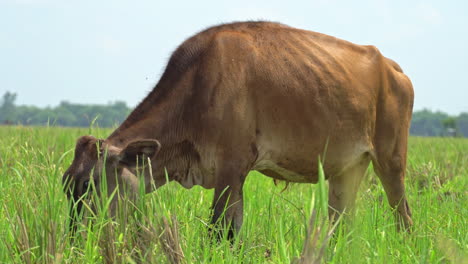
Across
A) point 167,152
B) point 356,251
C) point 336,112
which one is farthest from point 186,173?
point 356,251

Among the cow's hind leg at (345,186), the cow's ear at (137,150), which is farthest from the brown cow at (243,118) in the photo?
the cow's hind leg at (345,186)

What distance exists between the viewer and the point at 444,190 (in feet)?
20.2

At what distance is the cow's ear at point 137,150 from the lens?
13.0 feet

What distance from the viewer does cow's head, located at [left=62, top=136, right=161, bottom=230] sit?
3.98 metres

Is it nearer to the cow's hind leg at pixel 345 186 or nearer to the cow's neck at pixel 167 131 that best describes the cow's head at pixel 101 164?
the cow's neck at pixel 167 131

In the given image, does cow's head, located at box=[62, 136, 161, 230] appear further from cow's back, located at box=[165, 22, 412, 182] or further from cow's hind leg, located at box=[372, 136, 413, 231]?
cow's hind leg, located at box=[372, 136, 413, 231]

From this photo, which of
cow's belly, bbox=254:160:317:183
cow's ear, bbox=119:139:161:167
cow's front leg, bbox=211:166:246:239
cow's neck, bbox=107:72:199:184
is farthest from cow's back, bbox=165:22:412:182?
cow's ear, bbox=119:139:161:167

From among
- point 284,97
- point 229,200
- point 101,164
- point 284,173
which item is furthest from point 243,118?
point 101,164

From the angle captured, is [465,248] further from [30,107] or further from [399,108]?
[30,107]

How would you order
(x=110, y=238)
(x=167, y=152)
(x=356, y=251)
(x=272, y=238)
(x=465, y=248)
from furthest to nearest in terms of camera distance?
(x=167, y=152) < (x=272, y=238) < (x=465, y=248) < (x=110, y=238) < (x=356, y=251)

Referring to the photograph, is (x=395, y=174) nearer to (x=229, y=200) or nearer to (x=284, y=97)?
(x=284, y=97)

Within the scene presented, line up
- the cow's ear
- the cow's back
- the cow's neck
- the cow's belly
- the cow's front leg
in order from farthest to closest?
the cow's belly
the cow's neck
the cow's back
the cow's front leg
the cow's ear

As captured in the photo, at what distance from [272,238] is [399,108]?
194cm

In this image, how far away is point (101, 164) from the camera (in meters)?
4.06
